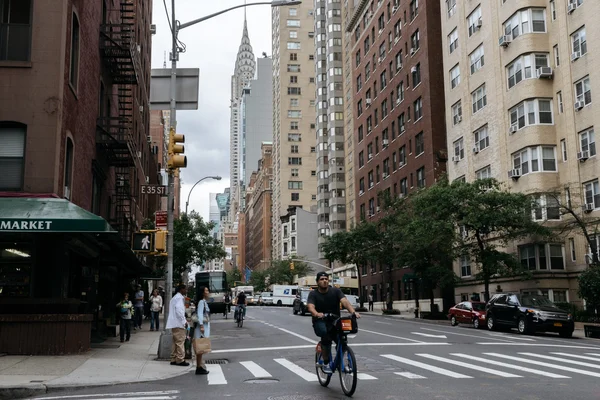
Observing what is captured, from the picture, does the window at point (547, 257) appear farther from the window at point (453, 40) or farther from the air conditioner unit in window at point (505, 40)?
the window at point (453, 40)

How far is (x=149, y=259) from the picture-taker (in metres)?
52.1

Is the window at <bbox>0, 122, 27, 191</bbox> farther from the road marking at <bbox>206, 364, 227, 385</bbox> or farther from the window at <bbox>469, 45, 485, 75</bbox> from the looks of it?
the window at <bbox>469, 45, 485, 75</bbox>

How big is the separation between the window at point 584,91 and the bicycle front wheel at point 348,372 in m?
33.2

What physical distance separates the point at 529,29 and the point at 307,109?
106 meters

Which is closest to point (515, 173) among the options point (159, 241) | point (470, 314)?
point (470, 314)

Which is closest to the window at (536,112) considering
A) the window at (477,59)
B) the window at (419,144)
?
the window at (477,59)

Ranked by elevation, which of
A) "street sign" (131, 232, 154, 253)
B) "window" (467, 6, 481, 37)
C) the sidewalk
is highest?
"window" (467, 6, 481, 37)

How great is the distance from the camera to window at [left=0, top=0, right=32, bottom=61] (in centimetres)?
1809

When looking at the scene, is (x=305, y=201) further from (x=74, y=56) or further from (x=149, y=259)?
(x=74, y=56)

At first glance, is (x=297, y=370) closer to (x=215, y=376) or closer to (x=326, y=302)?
(x=215, y=376)

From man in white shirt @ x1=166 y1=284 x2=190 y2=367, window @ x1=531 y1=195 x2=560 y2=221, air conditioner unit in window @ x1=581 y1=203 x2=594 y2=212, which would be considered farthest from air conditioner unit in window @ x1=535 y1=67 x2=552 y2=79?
man in white shirt @ x1=166 y1=284 x2=190 y2=367

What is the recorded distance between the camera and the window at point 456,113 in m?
53.3

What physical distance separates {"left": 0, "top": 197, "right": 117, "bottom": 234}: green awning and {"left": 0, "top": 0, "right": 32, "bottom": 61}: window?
4.25 meters

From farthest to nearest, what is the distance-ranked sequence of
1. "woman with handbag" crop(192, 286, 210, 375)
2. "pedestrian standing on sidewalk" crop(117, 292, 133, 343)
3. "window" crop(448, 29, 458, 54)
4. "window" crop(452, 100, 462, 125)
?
"window" crop(448, 29, 458, 54) → "window" crop(452, 100, 462, 125) → "pedestrian standing on sidewalk" crop(117, 292, 133, 343) → "woman with handbag" crop(192, 286, 210, 375)
